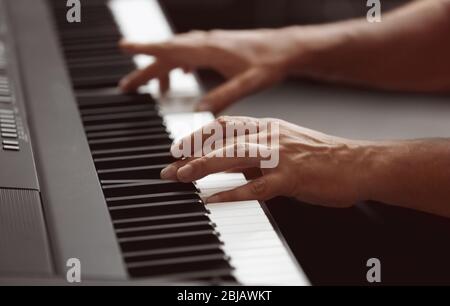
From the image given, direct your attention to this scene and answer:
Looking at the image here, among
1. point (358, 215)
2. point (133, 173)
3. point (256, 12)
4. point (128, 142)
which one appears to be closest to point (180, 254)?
point (133, 173)

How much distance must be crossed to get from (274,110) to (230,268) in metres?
0.75

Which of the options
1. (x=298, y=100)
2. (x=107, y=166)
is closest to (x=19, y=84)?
(x=107, y=166)

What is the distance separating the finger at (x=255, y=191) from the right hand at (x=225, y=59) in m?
0.42

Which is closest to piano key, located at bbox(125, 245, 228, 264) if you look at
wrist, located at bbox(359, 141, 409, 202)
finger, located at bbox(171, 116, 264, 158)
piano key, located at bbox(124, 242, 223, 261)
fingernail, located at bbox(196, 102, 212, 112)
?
piano key, located at bbox(124, 242, 223, 261)

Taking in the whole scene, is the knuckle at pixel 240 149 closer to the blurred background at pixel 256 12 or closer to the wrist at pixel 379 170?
the wrist at pixel 379 170

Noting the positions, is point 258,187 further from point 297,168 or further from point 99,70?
point 99,70

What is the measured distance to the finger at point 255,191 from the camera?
120 cm

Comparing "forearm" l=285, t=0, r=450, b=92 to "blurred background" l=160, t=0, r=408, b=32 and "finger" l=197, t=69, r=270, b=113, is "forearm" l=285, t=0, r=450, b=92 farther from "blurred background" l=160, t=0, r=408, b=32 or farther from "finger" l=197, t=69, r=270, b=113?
"blurred background" l=160, t=0, r=408, b=32

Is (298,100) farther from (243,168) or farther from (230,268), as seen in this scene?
(230,268)

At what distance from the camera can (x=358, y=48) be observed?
1830mm

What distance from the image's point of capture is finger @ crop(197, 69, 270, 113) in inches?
64.1

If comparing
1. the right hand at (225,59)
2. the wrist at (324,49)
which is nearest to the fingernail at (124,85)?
the right hand at (225,59)

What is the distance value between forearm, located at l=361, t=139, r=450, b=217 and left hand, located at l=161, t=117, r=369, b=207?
0.02 metres

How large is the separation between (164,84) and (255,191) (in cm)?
52
